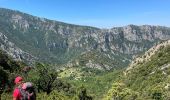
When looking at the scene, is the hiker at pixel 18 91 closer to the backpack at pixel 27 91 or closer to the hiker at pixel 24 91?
the hiker at pixel 24 91

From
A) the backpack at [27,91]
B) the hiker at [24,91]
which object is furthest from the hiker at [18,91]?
the backpack at [27,91]

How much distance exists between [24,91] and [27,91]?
0.43ft

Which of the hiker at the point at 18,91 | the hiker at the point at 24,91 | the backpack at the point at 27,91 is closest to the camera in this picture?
the hiker at the point at 18,91

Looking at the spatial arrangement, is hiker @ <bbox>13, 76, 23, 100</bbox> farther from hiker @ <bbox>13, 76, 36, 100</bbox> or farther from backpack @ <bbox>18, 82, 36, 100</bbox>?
backpack @ <bbox>18, 82, 36, 100</bbox>

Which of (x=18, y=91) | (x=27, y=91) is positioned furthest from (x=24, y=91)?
(x=18, y=91)

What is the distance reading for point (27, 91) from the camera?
14.9 meters

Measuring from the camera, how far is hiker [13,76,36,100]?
14.6m

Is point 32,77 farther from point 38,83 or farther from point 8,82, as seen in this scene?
point 8,82

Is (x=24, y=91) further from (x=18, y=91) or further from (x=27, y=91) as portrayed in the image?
(x=18, y=91)

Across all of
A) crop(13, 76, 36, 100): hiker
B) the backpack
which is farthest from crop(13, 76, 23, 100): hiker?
the backpack

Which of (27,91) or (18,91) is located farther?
(27,91)

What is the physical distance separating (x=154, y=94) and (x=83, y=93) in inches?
1318

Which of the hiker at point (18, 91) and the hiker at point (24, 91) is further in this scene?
the hiker at point (24, 91)

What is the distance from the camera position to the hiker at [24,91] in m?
14.6
